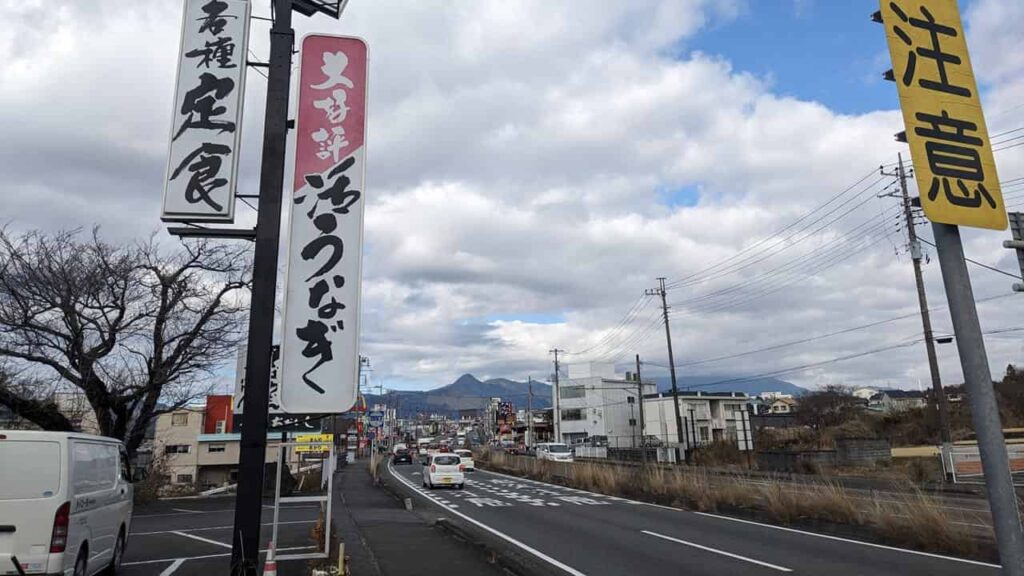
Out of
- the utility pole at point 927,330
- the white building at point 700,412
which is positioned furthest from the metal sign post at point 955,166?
the white building at point 700,412

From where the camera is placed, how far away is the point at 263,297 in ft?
19.1

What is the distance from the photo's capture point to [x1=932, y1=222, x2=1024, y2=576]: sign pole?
304 cm

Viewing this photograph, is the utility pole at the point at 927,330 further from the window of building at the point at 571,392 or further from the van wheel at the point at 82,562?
the window of building at the point at 571,392

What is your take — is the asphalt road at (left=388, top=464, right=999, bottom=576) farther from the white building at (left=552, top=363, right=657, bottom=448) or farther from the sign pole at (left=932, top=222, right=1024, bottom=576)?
the white building at (left=552, top=363, right=657, bottom=448)

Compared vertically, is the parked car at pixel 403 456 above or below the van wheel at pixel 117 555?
below

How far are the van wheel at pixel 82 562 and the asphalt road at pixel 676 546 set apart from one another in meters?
6.35

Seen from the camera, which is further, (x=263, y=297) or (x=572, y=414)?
(x=572, y=414)

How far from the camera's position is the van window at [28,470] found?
21.2 feet

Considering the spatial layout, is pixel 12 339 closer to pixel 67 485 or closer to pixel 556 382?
pixel 67 485

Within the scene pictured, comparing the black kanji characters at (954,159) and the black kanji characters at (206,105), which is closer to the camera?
the black kanji characters at (954,159)

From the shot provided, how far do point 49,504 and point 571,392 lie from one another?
7561 centimetres

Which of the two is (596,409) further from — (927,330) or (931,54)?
(931,54)

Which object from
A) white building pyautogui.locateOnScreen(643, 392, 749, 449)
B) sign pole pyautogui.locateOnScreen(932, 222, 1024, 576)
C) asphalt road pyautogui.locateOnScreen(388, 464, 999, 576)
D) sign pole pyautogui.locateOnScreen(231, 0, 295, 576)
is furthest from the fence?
white building pyautogui.locateOnScreen(643, 392, 749, 449)

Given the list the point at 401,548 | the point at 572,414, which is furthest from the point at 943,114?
the point at 572,414
